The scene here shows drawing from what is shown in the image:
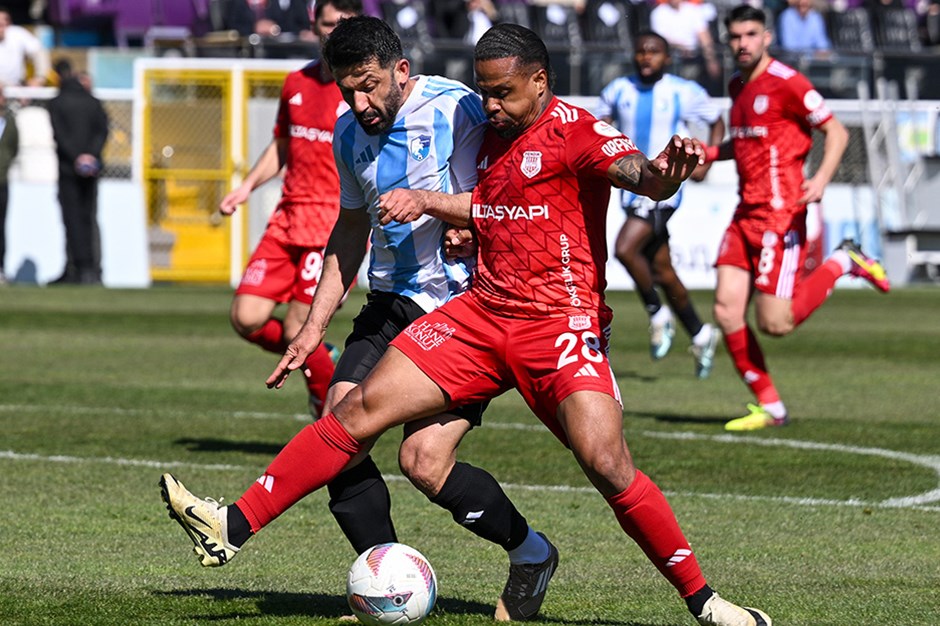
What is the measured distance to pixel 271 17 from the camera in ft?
82.5

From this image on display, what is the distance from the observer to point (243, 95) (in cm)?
2417

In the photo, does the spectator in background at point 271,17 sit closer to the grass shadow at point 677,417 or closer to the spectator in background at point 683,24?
the spectator in background at point 683,24

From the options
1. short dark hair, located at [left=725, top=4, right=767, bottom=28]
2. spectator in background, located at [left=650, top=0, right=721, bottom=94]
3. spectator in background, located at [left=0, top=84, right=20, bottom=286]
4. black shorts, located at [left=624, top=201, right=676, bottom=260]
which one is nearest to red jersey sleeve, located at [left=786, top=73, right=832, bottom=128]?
short dark hair, located at [left=725, top=4, right=767, bottom=28]

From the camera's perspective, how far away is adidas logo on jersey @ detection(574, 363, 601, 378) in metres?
5.28

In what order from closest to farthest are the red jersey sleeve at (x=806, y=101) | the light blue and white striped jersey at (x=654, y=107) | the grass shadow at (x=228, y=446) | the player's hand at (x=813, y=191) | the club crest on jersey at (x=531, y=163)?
1. the club crest on jersey at (x=531, y=163)
2. the grass shadow at (x=228, y=446)
3. the player's hand at (x=813, y=191)
4. the red jersey sleeve at (x=806, y=101)
5. the light blue and white striped jersey at (x=654, y=107)

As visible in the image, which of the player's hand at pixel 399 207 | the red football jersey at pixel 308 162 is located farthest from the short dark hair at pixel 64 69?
the player's hand at pixel 399 207

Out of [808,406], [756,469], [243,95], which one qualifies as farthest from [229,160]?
[756,469]

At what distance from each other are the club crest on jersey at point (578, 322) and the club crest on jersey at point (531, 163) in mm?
458

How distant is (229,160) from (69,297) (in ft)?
12.7

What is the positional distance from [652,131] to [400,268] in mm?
8194

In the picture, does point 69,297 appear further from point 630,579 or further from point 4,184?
point 630,579

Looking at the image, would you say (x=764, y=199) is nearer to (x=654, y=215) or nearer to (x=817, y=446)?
(x=817, y=446)

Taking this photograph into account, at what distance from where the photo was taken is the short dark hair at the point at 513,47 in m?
5.43

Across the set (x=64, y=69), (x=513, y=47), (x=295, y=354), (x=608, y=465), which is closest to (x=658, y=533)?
(x=608, y=465)
